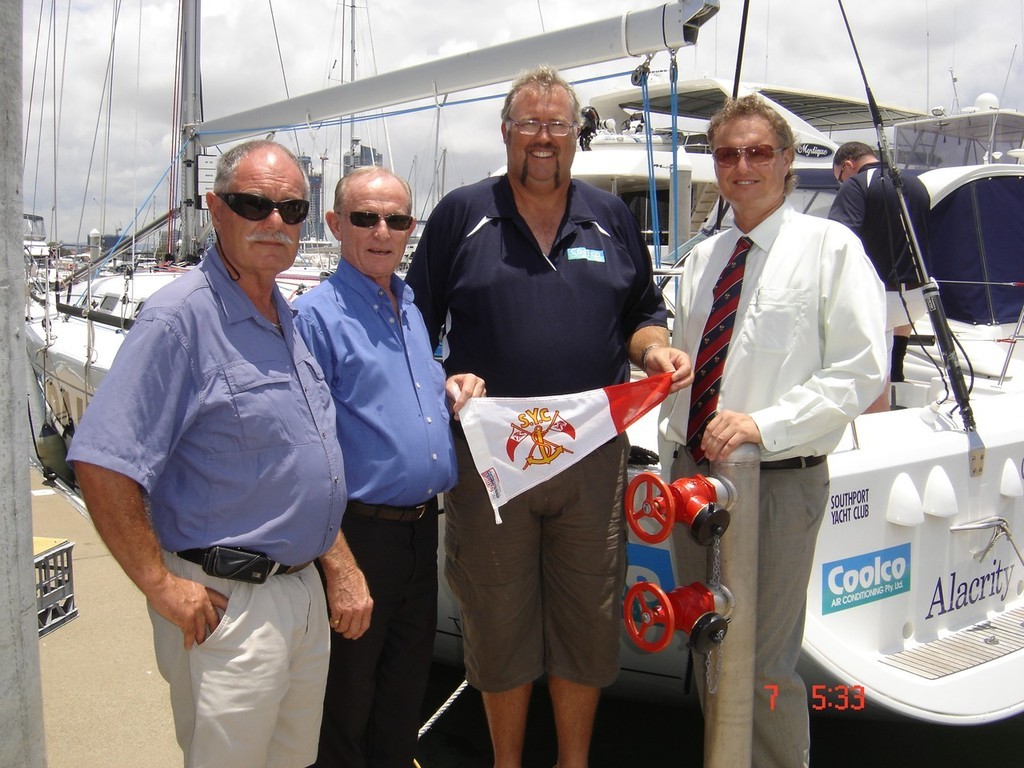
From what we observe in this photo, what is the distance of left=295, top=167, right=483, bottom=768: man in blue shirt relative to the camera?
8.04 ft

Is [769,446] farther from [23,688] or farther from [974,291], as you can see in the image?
[974,291]

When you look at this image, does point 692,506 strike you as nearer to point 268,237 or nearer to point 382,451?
point 382,451

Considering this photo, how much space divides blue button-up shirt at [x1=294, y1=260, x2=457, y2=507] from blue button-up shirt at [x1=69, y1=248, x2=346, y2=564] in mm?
278

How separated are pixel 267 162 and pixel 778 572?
1.83 metres

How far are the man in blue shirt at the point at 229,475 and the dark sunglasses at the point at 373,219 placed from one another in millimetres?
360

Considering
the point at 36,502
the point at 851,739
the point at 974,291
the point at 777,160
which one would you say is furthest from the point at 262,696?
the point at 974,291

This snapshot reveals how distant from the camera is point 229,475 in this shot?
6.47 ft

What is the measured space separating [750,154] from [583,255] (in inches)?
23.7

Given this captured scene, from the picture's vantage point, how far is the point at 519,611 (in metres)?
2.88

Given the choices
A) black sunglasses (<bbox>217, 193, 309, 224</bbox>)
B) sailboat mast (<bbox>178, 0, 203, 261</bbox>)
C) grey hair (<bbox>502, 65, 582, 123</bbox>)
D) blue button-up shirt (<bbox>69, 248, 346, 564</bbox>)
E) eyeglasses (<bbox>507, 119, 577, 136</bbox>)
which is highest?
sailboat mast (<bbox>178, 0, 203, 261</bbox>)

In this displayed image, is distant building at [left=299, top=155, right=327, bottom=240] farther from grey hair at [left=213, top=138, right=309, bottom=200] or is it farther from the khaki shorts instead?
the khaki shorts

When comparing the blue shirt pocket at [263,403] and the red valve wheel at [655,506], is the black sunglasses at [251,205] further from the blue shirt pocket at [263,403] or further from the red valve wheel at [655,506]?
the red valve wheel at [655,506]

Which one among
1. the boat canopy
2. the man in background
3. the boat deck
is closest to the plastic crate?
the boat deck
